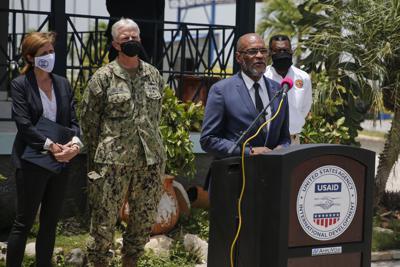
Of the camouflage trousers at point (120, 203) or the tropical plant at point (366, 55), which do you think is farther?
the tropical plant at point (366, 55)

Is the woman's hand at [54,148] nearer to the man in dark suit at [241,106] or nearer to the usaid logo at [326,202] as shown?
the man in dark suit at [241,106]

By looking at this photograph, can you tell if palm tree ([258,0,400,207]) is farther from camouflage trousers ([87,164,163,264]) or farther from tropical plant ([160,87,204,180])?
camouflage trousers ([87,164,163,264])

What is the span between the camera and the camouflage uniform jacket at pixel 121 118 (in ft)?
16.9

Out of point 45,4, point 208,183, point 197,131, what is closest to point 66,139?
point 208,183

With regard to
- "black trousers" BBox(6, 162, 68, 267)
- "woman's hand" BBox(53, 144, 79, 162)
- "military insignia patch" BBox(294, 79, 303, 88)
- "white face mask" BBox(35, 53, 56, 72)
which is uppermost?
"white face mask" BBox(35, 53, 56, 72)

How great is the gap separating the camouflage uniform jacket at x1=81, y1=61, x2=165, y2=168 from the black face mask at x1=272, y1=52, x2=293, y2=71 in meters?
1.21

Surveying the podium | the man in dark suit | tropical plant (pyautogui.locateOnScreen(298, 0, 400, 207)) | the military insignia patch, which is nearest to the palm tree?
tropical plant (pyautogui.locateOnScreen(298, 0, 400, 207))

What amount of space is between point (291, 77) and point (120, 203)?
179 cm

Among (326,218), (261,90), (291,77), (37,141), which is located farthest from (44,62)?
(326,218)

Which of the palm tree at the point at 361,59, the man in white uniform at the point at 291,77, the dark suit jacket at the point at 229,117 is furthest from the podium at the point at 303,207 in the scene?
the palm tree at the point at 361,59

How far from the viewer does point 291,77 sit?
6.14 metres

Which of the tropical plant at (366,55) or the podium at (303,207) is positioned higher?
the tropical plant at (366,55)

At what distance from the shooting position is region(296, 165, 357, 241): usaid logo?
3799mm

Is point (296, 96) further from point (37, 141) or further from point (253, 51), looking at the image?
point (37, 141)
